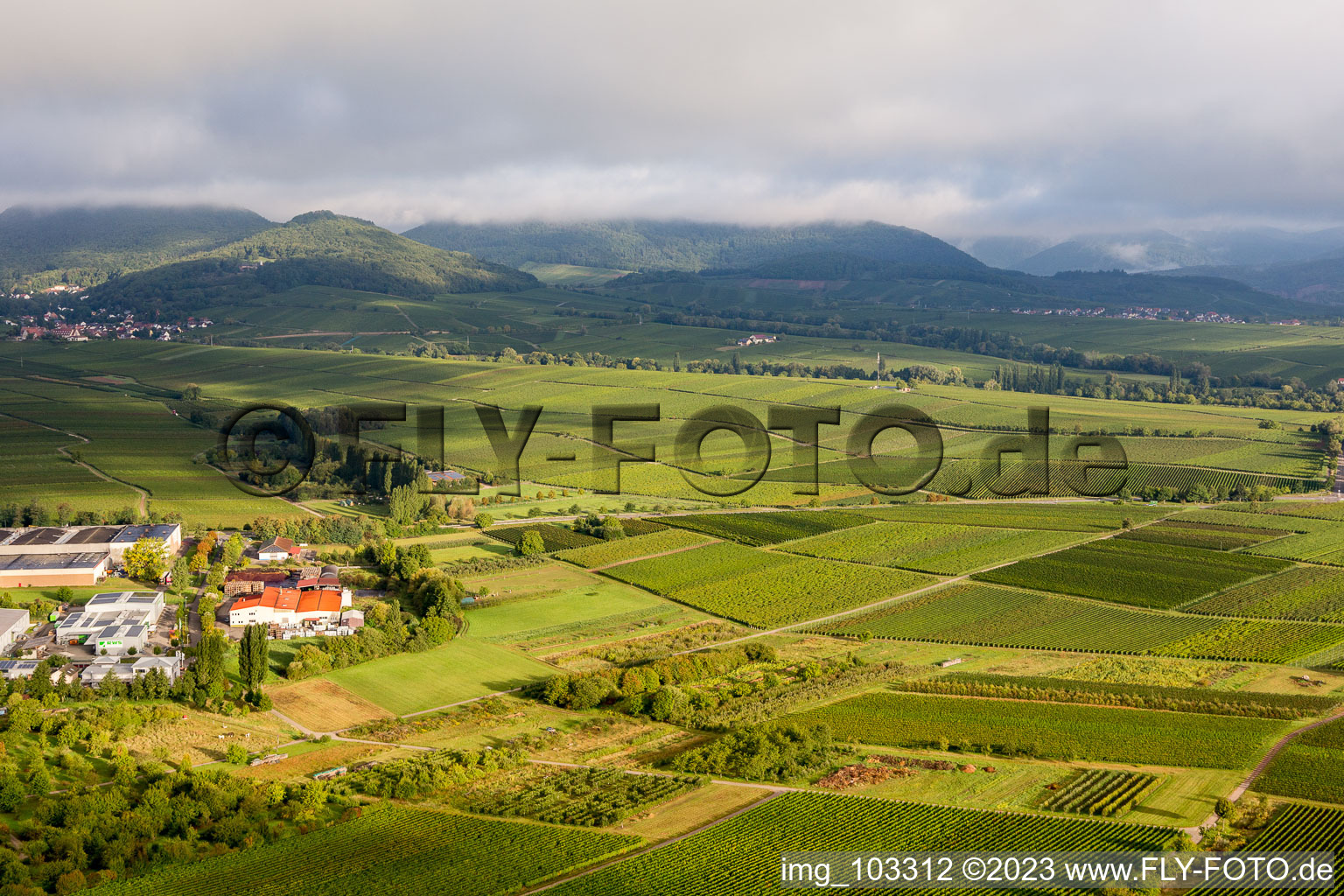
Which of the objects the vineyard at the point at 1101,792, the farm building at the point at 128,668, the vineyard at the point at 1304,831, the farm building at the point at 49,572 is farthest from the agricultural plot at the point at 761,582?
the farm building at the point at 49,572

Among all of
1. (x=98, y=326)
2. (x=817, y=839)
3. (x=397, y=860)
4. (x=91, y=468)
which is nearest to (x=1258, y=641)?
(x=817, y=839)

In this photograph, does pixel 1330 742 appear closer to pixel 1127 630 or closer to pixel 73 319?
pixel 1127 630

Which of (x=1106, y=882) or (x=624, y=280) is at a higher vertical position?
(x=624, y=280)

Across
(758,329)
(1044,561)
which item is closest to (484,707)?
(1044,561)

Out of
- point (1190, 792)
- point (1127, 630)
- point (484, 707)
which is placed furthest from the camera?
point (1127, 630)

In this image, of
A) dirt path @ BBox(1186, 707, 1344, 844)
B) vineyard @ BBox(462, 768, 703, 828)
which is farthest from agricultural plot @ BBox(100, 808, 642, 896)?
dirt path @ BBox(1186, 707, 1344, 844)

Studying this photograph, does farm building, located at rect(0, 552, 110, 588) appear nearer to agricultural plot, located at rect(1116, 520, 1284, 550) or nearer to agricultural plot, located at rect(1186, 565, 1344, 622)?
agricultural plot, located at rect(1186, 565, 1344, 622)

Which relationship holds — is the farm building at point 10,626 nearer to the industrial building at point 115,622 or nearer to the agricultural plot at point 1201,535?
the industrial building at point 115,622

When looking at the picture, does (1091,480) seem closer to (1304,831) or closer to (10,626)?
(1304,831)
